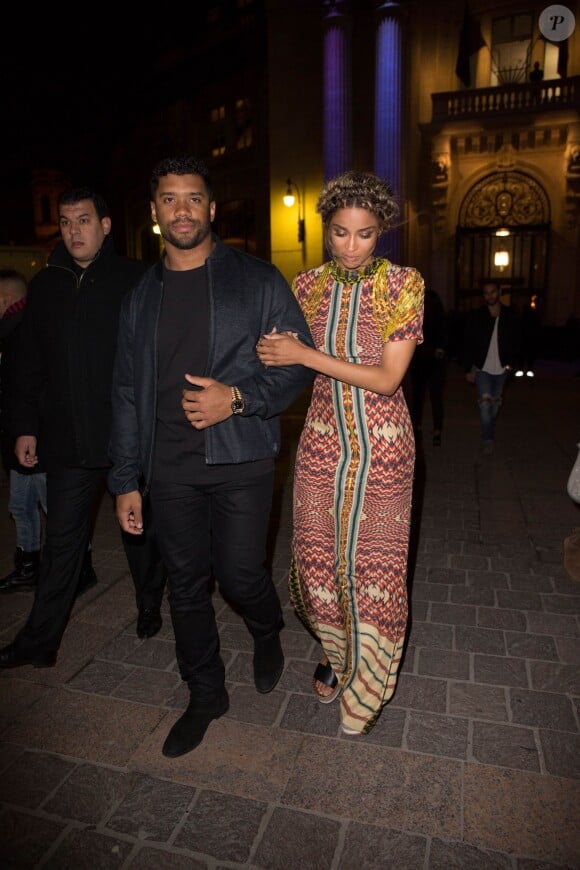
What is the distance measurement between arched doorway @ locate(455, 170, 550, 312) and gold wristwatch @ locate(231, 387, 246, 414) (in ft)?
66.2

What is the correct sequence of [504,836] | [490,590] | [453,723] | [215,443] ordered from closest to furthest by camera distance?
1. [504,836]
2. [215,443]
3. [453,723]
4. [490,590]

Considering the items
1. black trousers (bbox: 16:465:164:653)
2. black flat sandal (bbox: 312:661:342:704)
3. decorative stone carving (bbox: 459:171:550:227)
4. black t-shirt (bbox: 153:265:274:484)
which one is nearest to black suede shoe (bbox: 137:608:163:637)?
black trousers (bbox: 16:465:164:653)

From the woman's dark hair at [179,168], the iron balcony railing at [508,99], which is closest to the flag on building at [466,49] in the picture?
the iron balcony railing at [508,99]

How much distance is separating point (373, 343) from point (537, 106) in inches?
833

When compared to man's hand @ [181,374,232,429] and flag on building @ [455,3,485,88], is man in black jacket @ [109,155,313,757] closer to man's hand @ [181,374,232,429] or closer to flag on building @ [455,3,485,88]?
man's hand @ [181,374,232,429]

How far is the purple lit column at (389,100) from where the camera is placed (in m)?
18.3

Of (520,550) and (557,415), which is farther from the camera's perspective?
(557,415)

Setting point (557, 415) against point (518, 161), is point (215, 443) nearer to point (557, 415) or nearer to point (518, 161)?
point (557, 415)

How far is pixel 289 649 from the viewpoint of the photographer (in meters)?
3.54

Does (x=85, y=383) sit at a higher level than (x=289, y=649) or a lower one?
higher

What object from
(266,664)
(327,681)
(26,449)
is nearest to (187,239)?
(26,449)

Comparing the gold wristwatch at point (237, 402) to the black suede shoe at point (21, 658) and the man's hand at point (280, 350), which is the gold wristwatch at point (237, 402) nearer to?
the man's hand at point (280, 350)

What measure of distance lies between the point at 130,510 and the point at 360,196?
5.32 ft

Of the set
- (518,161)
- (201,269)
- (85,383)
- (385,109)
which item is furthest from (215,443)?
(518,161)
